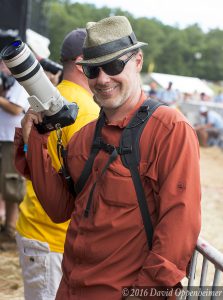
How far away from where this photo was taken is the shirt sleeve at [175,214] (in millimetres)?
1887

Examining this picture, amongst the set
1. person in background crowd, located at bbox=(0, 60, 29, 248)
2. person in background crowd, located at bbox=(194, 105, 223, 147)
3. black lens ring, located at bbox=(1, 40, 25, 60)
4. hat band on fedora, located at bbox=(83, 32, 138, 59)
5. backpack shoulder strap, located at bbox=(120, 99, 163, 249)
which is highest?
hat band on fedora, located at bbox=(83, 32, 138, 59)

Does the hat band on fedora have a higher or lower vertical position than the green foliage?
higher

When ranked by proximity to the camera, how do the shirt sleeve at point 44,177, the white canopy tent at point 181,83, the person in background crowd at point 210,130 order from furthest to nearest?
the white canopy tent at point 181,83 < the person in background crowd at point 210,130 < the shirt sleeve at point 44,177

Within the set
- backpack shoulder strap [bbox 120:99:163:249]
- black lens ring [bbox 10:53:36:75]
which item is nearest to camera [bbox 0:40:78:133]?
black lens ring [bbox 10:53:36:75]

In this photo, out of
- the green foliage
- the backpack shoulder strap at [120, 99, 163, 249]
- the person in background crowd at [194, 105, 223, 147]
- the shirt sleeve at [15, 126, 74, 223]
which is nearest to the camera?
the backpack shoulder strap at [120, 99, 163, 249]

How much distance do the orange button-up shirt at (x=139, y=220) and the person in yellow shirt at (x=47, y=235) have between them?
0.74 meters

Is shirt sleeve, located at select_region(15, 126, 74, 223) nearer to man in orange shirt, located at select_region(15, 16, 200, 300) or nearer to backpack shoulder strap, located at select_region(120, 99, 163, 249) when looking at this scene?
man in orange shirt, located at select_region(15, 16, 200, 300)

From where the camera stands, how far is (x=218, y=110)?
21.2 m

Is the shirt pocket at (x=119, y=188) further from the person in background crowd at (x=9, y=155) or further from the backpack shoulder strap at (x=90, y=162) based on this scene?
the person in background crowd at (x=9, y=155)

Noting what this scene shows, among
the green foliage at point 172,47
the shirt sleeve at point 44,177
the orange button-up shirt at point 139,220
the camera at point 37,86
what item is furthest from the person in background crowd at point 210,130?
the green foliage at point 172,47

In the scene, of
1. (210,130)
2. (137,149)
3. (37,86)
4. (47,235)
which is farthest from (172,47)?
(137,149)

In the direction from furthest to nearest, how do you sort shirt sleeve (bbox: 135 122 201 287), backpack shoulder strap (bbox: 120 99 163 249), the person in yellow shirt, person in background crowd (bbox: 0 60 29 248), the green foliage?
the green foliage
person in background crowd (bbox: 0 60 29 248)
the person in yellow shirt
backpack shoulder strap (bbox: 120 99 163 249)
shirt sleeve (bbox: 135 122 201 287)

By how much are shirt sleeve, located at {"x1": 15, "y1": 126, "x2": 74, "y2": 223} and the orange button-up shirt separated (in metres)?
0.19

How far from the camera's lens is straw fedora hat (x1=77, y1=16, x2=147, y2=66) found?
7.03ft
